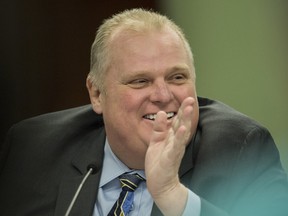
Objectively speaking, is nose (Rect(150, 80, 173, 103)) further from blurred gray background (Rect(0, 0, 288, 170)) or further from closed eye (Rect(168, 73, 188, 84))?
blurred gray background (Rect(0, 0, 288, 170))

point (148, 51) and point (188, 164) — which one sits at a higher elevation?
point (148, 51)

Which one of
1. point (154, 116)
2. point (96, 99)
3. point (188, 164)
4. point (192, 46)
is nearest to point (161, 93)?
point (154, 116)

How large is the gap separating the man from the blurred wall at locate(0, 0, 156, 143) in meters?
0.17

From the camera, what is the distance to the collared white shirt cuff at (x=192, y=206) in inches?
45.5

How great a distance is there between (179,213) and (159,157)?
130 millimetres

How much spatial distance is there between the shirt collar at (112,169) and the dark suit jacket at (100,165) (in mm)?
20

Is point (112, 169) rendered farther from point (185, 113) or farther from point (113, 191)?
point (185, 113)

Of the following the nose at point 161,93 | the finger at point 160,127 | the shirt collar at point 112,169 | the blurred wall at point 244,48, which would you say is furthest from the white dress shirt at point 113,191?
the blurred wall at point 244,48

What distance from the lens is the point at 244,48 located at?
77 centimetres

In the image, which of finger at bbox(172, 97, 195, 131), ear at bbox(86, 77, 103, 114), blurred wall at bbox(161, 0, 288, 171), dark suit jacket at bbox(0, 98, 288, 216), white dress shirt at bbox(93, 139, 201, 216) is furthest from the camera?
ear at bbox(86, 77, 103, 114)

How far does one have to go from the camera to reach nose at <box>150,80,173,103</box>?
1412 millimetres

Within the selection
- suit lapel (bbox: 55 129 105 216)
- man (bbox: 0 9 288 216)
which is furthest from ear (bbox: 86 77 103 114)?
suit lapel (bbox: 55 129 105 216)

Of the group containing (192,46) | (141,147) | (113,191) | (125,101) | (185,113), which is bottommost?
(113,191)

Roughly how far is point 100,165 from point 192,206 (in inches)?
19.8
